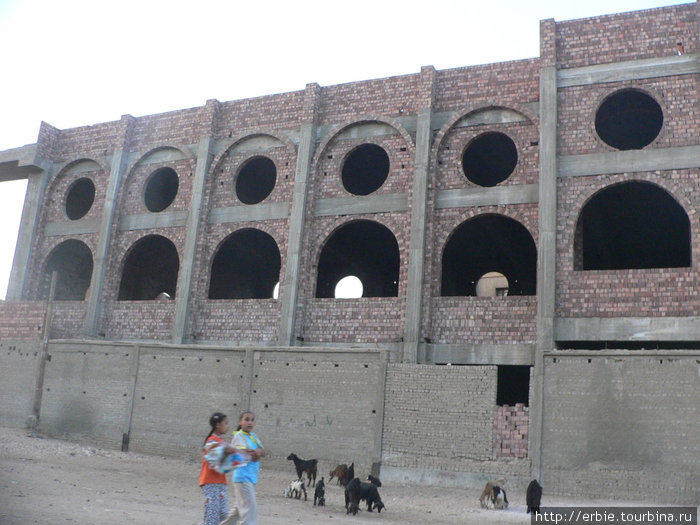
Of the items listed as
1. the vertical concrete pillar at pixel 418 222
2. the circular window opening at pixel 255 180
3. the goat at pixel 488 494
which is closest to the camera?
the goat at pixel 488 494

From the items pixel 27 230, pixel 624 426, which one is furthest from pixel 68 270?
pixel 624 426

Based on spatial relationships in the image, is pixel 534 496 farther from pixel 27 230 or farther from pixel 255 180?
pixel 27 230

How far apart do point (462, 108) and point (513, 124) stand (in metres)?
1.46

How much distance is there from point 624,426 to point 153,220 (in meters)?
15.2

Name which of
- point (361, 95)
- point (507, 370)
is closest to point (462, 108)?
point (361, 95)

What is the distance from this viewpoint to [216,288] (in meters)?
23.8

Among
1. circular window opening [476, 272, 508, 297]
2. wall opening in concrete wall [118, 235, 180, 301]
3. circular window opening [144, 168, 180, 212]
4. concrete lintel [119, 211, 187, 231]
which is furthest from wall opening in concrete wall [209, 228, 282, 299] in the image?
circular window opening [476, 272, 508, 297]

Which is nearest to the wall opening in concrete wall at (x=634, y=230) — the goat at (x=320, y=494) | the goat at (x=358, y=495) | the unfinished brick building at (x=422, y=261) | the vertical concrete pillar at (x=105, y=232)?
the unfinished brick building at (x=422, y=261)

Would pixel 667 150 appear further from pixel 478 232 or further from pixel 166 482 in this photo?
pixel 166 482

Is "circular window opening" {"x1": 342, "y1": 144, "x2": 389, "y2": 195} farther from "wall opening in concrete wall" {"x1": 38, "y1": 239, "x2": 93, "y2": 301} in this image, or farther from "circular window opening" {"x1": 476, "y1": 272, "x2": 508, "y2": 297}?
"circular window opening" {"x1": 476, "y1": 272, "x2": 508, "y2": 297}

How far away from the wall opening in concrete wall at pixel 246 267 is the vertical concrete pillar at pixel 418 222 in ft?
21.0

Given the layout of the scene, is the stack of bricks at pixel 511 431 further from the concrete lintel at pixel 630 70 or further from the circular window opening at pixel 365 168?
the circular window opening at pixel 365 168

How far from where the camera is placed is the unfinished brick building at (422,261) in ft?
45.3

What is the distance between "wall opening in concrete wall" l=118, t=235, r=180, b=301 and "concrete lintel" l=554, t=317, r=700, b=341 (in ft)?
44.1
